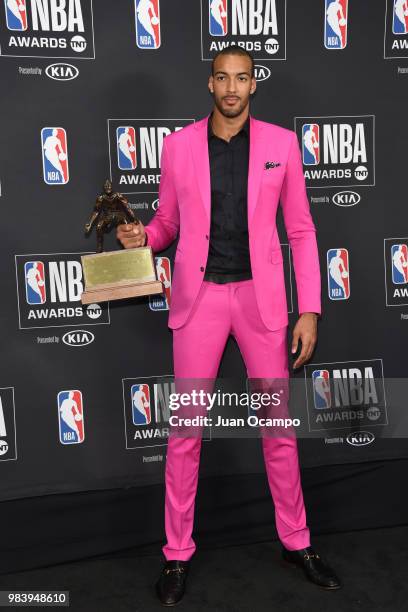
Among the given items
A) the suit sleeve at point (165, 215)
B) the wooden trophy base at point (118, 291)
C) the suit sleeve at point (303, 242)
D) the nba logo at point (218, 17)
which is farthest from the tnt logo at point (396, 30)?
the wooden trophy base at point (118, 291)

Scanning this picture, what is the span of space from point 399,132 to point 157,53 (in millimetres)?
1218

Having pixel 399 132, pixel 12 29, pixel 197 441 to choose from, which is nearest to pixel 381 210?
pixel 399 132

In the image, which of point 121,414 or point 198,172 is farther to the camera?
point 121,414

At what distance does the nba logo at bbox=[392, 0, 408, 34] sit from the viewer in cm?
337

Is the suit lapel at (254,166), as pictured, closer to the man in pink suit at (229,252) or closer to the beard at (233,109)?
the man in pink suit at (229,252)

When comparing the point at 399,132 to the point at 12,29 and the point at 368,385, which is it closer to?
the point at 368,385

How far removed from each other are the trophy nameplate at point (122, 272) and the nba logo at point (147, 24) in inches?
39.7

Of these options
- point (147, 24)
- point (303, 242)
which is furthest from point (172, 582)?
point (147, 24)

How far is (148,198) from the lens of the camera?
10.8 feet

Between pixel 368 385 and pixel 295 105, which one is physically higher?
pixel 295 105

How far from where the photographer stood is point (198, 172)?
2.79 m

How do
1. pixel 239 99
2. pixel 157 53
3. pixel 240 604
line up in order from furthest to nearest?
pixel 157 53 < pixel 240 604 < pixel 239 99

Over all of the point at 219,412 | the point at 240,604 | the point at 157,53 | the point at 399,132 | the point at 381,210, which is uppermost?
the point at 157,53

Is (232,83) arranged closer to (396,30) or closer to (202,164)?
(202,164)
